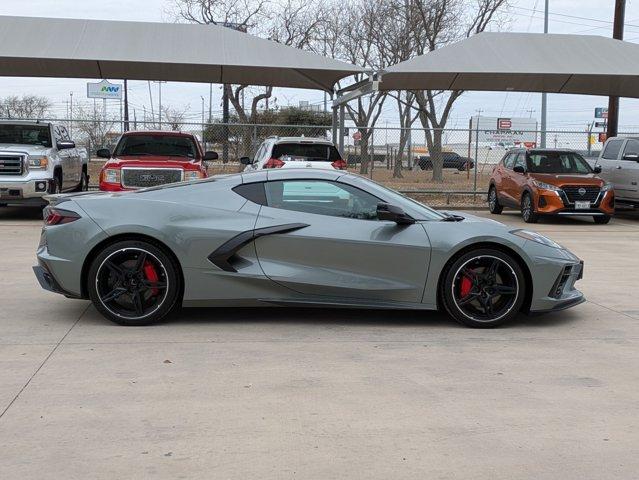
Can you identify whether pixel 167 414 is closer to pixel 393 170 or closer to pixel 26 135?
pixel 26 135

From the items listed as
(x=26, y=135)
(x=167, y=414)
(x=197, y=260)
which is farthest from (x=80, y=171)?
(x=167, y=414)

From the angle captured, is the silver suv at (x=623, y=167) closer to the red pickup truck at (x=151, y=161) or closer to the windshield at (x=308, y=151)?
the windshield at (x=308, y=151)

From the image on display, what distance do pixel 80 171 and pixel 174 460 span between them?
14891mm

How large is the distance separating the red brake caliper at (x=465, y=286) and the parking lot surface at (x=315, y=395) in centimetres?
33

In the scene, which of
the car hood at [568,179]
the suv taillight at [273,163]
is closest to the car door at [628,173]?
the car hood at [568,179]

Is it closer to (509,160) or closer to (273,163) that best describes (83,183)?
(273,163)

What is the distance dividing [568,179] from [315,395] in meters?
12.7

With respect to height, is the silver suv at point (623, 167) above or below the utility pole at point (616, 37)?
below

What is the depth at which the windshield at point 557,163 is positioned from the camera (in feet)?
54.6

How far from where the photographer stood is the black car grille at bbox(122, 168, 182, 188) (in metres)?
13.0

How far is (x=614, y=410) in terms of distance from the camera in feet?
14.4

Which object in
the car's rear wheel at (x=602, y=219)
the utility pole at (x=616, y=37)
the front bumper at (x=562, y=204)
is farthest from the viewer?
Result: the utility pole at (x=616, y=37)

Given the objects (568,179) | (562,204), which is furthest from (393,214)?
(568,179)

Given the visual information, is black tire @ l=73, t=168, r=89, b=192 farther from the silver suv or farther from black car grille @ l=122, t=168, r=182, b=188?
the silver suv
